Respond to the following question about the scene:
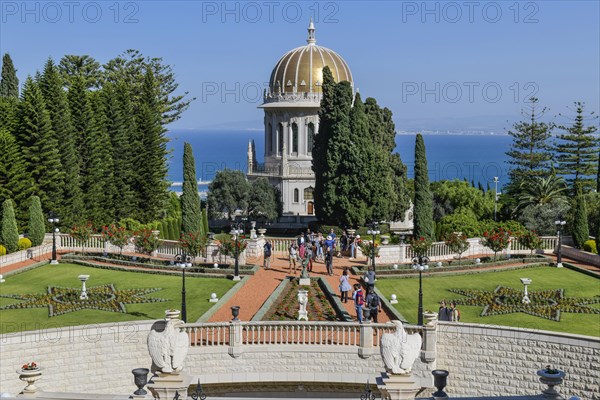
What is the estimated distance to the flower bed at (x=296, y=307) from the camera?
31125 mm

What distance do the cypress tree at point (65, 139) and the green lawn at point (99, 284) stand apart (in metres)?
9.11

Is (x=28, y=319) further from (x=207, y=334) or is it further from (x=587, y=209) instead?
(x=587, y=209)

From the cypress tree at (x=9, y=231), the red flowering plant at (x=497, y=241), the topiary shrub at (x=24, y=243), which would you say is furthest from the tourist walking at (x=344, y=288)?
the topiary shrub at (x=24, y=243)

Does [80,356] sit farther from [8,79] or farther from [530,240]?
[8,79]

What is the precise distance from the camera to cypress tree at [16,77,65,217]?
5012 cm

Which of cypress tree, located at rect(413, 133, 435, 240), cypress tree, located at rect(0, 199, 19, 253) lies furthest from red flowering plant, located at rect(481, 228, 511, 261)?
cypress tree, located at rect(0, 199, 19, 253)

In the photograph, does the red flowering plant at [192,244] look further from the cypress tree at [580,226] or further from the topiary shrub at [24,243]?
the cypress tree at [580,226]

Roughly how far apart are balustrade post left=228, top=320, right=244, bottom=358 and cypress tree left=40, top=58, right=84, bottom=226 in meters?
26.7

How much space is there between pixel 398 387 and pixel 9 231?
3260 centimetres

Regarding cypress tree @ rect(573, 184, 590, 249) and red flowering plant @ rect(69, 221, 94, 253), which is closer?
red flowering plant @ rect(69, 221, 94, 253)

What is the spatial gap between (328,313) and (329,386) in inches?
183

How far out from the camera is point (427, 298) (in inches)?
1387

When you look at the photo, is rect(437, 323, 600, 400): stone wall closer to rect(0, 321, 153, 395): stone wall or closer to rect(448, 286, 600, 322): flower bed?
rect(448, 286, 600, 322): flower bed

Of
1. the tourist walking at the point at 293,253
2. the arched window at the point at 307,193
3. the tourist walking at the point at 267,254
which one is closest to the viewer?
the tourist walking at the point at 293,253
